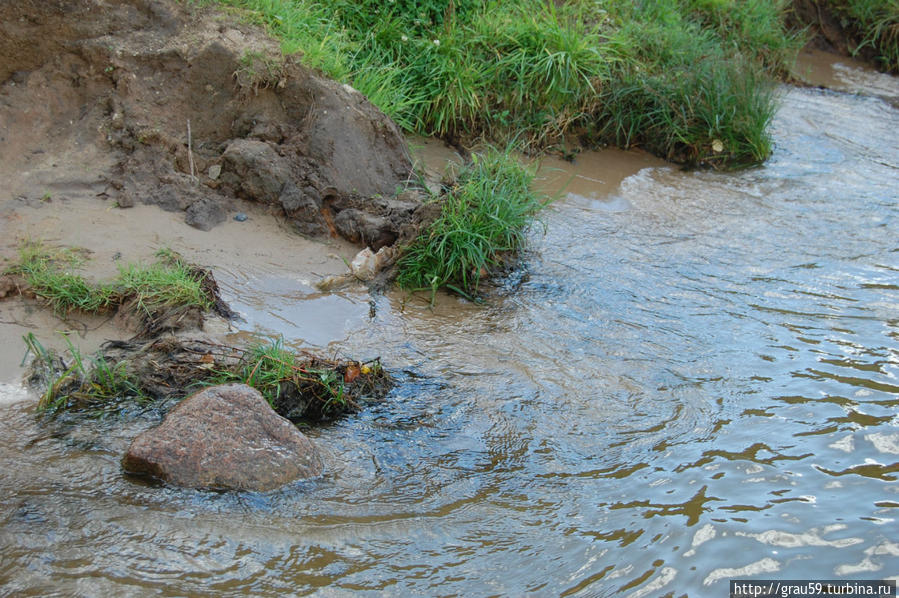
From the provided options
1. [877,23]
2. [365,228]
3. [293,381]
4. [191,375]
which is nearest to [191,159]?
[365,228]

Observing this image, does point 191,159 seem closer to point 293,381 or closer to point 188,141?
point 188,141

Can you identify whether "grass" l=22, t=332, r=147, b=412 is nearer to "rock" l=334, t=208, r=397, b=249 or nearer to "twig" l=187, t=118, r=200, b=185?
"twig" l=187, t=118, r=200, b=185

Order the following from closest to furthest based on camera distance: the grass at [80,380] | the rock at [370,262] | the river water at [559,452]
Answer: the river water at [559,452] < the grass at [80,380] < the rock at [370,262]

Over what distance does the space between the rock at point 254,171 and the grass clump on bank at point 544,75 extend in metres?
1.10

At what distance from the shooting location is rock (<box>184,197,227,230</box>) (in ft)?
16.3

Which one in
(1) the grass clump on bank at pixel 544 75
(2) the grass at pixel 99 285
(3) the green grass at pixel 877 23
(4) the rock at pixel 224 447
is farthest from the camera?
(3) the green grass at pixel 877 23

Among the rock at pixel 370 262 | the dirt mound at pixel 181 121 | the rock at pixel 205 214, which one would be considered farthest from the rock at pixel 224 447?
the dirt mound at pixel 181 121

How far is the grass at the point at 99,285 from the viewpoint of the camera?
13.5ft

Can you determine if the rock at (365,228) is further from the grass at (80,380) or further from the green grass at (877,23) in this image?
the green grass at (877,23)

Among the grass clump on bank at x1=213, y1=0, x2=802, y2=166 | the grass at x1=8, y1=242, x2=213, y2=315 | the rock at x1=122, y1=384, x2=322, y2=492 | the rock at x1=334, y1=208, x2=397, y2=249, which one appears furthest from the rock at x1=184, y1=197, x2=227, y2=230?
the rock at x1=122, y1=384, x2=322, y2=492

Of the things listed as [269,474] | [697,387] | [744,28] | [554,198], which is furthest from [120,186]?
[744,28]

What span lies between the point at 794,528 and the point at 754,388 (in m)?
1.10

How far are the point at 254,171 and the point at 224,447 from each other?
2531 millimetres

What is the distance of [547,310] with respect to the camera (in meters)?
4.92
